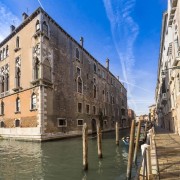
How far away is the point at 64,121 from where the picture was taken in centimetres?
2242

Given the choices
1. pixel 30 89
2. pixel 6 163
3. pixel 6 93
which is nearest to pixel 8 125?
pixel 6 93

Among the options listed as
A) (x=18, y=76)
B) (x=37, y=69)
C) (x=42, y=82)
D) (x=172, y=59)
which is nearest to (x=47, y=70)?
(x=37, y=69)

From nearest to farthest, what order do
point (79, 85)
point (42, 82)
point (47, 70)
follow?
point (42, 82), point (47, 70), point (79, 85)

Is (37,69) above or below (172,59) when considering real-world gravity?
above

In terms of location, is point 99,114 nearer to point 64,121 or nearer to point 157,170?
point 64,121

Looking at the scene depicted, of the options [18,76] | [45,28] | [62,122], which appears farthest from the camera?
[18,76]

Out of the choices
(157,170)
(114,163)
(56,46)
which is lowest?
(114,163)

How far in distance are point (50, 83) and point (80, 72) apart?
763 centimetres

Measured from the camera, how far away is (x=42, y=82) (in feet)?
63.8

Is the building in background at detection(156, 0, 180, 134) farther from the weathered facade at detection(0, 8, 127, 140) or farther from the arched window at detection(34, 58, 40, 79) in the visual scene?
the arched window at detection(34, 58, 40, 79)

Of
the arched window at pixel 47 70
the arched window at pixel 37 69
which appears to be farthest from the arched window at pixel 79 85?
the arched window at pixel 37 69

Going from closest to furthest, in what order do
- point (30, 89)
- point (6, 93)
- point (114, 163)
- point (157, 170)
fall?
point (157, 170) < point (114, 163) < point (30, 89) < point (6, 93)

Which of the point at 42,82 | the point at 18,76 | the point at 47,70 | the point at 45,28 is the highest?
the point at 45,28

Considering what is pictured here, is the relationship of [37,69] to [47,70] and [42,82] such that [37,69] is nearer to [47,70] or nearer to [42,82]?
[47,70]
